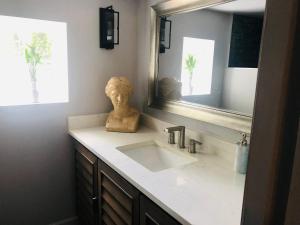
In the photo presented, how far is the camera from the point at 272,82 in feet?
1.41

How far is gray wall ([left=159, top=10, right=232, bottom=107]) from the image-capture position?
127 cm

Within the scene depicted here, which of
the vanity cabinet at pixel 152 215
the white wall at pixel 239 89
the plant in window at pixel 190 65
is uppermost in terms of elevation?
the plant in window at pixel 190 65

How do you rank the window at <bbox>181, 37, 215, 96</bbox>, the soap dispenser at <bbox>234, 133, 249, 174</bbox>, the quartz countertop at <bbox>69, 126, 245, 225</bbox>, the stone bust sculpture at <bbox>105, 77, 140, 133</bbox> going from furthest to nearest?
the stone bust sculpture at <bbox>105, 77, 140, 133</bbox>
the window at <bbox>181, 37, 215, 96</bbox>
the soap dispenser at <bbox>234, 133, 249, 174</bbox>
the quartz countertop at <bbox>69, 126, 245, 225</bbox>

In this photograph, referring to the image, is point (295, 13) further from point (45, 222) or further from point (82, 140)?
point (45, 222)

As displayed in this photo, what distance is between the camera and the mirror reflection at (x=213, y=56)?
3.72 feet

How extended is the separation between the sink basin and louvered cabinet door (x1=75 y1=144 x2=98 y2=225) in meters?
0.24

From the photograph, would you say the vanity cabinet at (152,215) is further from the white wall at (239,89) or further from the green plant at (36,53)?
the green plant at (36,53)

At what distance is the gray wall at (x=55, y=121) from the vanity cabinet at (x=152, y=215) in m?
1.08

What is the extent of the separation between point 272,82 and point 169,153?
1.10 metres

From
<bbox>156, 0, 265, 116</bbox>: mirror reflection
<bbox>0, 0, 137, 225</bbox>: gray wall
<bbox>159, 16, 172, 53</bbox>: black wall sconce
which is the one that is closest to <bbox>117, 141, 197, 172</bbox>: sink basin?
<bbox>156, 0, 265, 116</bbox>: mirror reflection

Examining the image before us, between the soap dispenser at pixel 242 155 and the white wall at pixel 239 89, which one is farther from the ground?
the white wall at pixel 239 89

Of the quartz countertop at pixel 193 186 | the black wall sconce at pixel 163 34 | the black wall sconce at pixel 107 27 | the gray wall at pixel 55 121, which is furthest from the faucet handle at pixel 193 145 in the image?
the black wall sconce at pixel 107 27

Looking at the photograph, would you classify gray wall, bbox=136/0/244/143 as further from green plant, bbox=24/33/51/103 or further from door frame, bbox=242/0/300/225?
door frame, bbox=242/0/300/225

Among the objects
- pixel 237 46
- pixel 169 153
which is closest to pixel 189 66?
pixel 237 46
